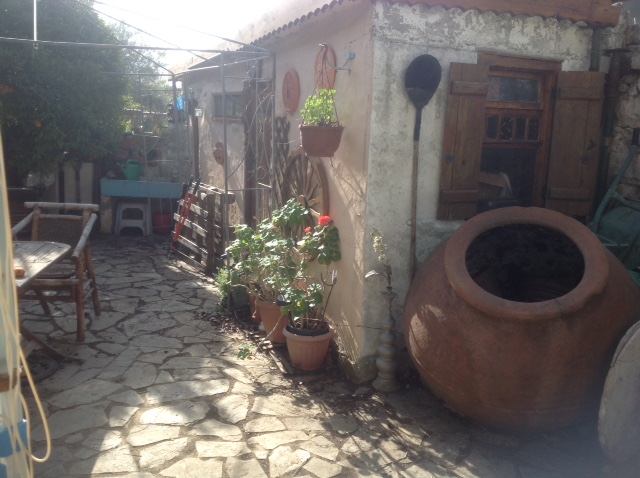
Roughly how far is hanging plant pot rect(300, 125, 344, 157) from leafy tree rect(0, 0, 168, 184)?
5.59 metres

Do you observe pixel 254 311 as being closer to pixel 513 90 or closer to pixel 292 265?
pixel 292 265

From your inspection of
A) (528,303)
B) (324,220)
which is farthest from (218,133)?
(528,303)

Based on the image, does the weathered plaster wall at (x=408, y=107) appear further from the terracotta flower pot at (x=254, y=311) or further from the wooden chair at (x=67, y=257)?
the wooden chair at (x=67, y=257)

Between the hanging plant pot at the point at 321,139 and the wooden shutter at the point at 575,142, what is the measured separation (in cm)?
198

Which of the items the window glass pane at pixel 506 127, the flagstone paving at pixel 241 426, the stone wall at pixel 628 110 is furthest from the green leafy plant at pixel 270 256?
the stone wall at pixel 628 110

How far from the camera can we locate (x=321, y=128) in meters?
4.81

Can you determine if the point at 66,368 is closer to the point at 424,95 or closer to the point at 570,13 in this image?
the point at 424,95

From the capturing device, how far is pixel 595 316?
12.1 feet

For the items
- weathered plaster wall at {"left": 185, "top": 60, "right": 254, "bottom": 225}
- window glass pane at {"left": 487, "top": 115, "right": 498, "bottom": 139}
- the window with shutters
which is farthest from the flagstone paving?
weathered plaster wall at {"left": 185, "top": 60, "right": 254, "bottom": 225}

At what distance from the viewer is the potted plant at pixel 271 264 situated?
5.29m

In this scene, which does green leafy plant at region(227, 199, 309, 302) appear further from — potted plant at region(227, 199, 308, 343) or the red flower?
the red flower

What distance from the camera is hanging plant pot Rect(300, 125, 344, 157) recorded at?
483cm

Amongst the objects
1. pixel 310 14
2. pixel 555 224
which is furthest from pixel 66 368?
→ pixel 555 224

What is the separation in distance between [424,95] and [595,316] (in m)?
2.09
